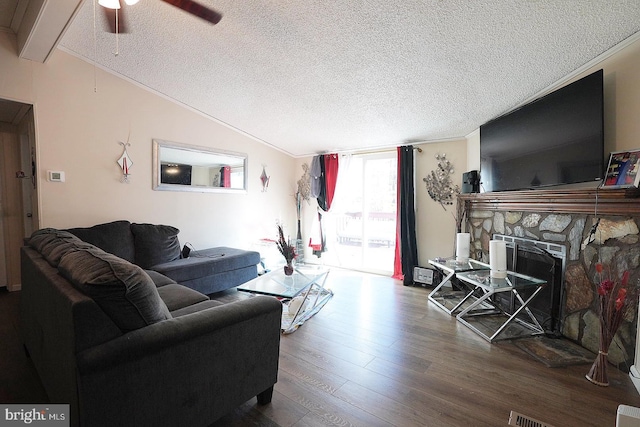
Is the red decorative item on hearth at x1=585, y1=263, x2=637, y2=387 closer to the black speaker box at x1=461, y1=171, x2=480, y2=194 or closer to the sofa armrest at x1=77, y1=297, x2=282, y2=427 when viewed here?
the black speaker box at x1=461, y1=171, x2=480, y2=194

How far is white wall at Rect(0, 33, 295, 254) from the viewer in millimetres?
2986

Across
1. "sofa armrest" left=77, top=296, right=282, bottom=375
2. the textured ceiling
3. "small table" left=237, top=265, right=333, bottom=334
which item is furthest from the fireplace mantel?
"sofa armrest" left=77, top=296, right=282, bottom=375

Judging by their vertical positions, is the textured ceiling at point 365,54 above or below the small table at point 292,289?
above

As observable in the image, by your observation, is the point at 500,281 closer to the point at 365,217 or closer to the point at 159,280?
the point at 365,217

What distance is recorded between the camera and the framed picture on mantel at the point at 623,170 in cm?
186

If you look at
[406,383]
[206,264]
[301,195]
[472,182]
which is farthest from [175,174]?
[472,182]

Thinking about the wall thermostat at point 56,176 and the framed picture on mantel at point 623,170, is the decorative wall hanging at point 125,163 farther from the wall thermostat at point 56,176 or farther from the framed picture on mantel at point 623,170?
the framed picture on mantel at point 623,170

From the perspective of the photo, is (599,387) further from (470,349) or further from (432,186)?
(432,186)

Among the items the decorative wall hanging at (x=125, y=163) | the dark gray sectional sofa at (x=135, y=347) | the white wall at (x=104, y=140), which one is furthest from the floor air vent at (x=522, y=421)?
the decorative wall hanging at (x=125, y=163)

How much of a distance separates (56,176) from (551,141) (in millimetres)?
4800

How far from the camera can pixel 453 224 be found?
13.7 feet

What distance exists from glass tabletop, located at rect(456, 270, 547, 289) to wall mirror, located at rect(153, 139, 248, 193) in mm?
3561

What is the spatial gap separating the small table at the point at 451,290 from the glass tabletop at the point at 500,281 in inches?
6.5

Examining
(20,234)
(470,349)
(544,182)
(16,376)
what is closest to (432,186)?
(544,182)
